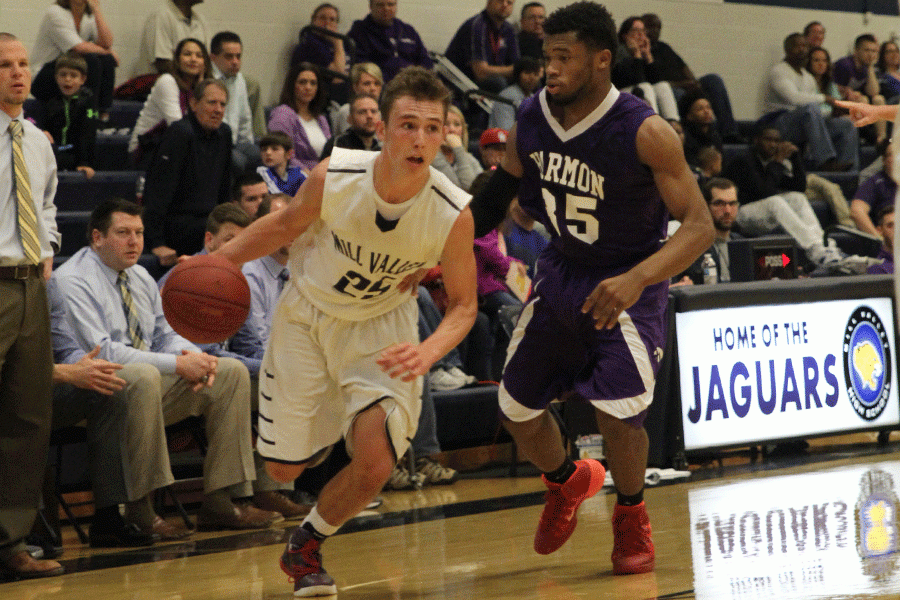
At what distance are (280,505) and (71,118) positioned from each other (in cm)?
357

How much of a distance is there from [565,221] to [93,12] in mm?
6168

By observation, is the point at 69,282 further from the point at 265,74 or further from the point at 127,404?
the point at 265,74

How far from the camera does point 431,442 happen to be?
6684 millimetres

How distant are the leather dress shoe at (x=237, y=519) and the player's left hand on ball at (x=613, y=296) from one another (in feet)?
7.98

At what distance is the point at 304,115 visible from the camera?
9.16 metres

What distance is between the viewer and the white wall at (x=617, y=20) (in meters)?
10.3

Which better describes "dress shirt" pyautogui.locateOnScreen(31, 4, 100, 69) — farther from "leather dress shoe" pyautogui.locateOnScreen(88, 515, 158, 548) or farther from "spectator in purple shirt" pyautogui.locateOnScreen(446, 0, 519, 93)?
"leather dress shoe" pyautogui.locateOnScreen(88, 515, 158, 548)

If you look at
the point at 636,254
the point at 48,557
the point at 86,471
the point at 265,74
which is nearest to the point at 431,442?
the point at 86,471

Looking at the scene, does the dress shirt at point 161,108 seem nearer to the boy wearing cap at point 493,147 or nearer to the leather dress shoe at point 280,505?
the boy wearing cap at point 493,147

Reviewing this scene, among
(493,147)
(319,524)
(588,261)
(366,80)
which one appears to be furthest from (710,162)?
(319,524)

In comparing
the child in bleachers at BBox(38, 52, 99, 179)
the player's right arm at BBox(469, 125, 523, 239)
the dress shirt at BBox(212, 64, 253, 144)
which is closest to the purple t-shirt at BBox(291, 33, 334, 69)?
the dress shirt at BBox(212, 64, 253, 144)

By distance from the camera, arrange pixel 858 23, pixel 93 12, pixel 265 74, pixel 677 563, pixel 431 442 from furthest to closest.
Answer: pixel 858 23
pixel 265 74
pixel 93 12
pixel 431 442
pixel 677 563

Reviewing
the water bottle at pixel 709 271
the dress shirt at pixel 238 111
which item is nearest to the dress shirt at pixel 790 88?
the water bottle at pixel 709 271

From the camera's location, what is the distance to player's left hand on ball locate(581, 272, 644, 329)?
392cm
